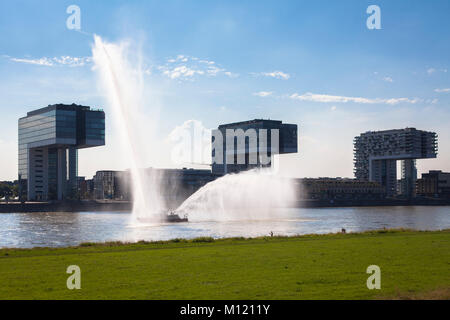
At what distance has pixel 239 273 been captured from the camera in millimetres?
21625

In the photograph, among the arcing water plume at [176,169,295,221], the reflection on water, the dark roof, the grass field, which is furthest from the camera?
the dark roof

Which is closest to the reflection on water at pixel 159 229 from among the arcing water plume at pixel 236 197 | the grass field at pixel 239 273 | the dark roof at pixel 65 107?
the grass field at pixel 239 273

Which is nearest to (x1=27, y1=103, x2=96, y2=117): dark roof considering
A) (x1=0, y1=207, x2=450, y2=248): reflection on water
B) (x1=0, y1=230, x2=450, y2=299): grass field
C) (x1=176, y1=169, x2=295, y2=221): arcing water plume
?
(x1=176, y1=169, x2=295, y2=221): arcing water plume

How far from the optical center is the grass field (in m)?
17.5

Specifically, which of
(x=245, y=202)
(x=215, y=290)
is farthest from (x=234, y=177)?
(x=215, y=290)

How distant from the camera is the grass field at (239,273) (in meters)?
17.5

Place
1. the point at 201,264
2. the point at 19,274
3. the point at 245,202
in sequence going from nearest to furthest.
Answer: the point at 19,274
the point at 201,264
the point at 245,202

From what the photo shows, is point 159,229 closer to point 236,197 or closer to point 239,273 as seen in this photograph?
point 239,273

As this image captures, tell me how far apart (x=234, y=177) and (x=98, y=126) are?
81.2m

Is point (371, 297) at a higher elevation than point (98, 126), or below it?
below

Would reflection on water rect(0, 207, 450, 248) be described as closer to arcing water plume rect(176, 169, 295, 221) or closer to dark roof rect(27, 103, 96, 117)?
arcing water plume rect(176, 169, 295, 221)

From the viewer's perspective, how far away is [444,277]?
2002 cm

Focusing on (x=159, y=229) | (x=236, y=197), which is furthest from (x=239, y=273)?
(x=236, y=197)
